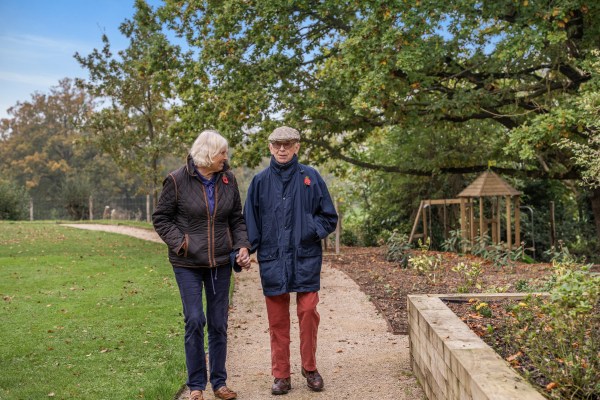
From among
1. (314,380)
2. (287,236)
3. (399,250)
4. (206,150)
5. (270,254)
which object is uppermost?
(206,150)

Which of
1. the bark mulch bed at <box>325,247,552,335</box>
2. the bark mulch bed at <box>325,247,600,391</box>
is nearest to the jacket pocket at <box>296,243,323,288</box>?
the bark mulch bed at <box>325,247,600,391</box>

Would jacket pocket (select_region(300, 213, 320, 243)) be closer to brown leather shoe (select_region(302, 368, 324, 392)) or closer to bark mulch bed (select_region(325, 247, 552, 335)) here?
brown leather shoe (select_region(302, 368, 324, 392))

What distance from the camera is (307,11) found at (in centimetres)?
1448

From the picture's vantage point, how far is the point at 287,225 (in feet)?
15.8

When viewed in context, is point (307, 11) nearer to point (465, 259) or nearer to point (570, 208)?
point (465, 259)

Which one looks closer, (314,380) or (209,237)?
(209,237)

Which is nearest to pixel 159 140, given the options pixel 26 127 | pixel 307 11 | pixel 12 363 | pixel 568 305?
pixel 307 11

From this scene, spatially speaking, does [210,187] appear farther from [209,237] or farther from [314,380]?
[314,380]

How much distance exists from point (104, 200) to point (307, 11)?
1100 inches

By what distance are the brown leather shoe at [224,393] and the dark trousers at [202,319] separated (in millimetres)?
41

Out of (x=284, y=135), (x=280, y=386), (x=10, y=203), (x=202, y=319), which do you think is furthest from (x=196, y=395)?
(x=10, y=203)

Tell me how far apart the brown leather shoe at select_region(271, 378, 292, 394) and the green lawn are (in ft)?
2.53

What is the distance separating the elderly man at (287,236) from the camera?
4.80m

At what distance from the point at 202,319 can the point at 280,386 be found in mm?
819
